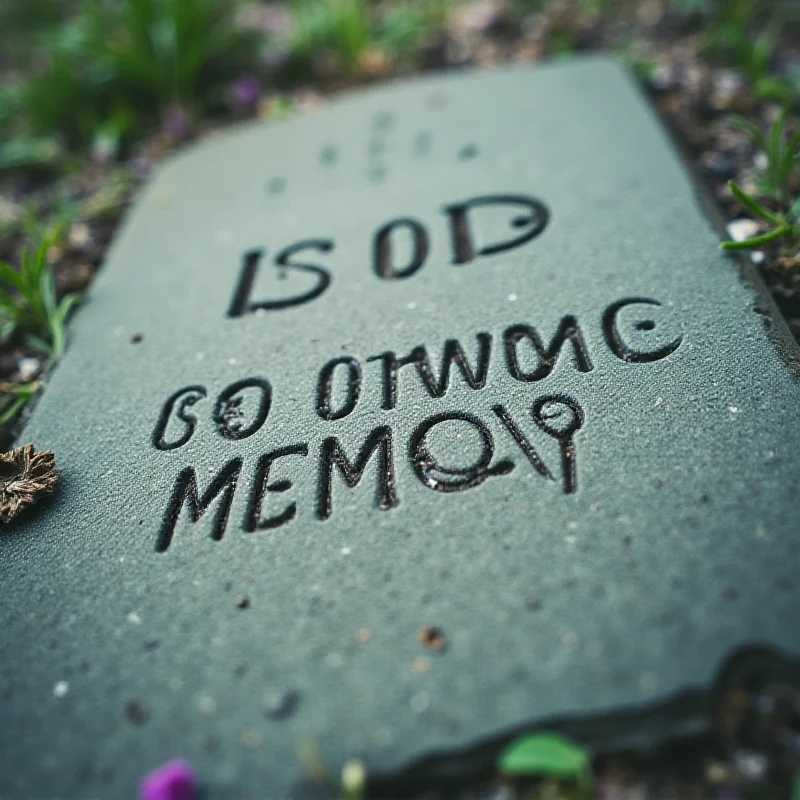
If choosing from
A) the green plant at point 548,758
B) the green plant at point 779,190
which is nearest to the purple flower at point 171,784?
the green plant at point 548,758

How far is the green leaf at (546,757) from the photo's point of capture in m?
0.94

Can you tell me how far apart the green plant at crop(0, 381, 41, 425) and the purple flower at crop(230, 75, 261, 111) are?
1.51 meters

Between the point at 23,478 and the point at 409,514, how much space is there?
75 cm

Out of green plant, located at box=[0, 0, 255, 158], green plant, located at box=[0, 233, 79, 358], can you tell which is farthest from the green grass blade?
green plant, located at box=[0, 0, 255, 158]

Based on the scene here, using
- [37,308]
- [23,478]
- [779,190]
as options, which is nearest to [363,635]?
[23,478]

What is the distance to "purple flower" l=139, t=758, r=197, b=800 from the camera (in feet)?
3.24

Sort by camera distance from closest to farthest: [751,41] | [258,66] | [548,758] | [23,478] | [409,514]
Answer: [548,758] → [409,514] → [23,478] → [751,41] → [258,66]

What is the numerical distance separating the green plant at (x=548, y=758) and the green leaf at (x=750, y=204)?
109 cm

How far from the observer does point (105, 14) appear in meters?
3.10

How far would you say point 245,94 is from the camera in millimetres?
2824

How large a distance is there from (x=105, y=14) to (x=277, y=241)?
184cm

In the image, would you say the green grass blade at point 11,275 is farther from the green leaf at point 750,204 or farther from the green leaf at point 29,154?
the green leaf at point 750,204

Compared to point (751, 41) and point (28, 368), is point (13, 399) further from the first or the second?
point (751, 41)

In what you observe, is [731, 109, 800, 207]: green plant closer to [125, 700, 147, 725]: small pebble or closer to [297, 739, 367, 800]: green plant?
[297, 739, 367, 800]: green plant
